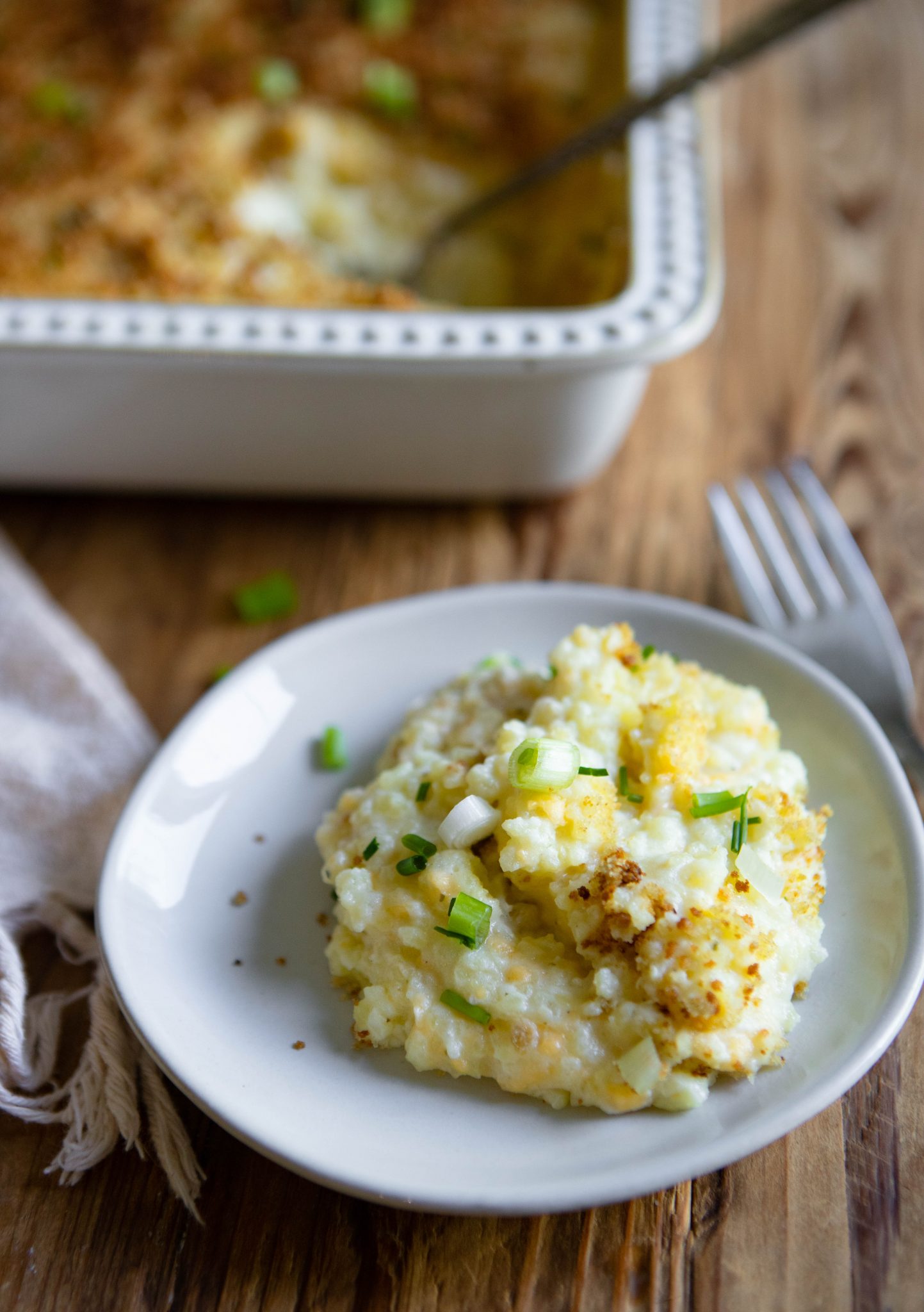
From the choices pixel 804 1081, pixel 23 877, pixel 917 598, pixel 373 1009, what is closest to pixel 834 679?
pixel 917 598

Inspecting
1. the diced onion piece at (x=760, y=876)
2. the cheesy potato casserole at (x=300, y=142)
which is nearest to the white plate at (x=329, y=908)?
the diced onion piece at (x=760, y=876)

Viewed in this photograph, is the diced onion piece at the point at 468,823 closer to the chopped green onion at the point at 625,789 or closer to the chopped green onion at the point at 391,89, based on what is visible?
the chopped green onion at the point at 625,789

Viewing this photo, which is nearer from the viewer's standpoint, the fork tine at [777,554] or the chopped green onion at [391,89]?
the fork tine at [777,554]

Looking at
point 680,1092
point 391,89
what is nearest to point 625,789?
point 680,1092

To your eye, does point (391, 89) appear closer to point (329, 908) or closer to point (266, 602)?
point (266, 602)

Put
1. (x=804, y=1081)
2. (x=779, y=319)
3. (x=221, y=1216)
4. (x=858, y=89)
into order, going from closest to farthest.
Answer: (x=804, y=1081), (x=221, y=1216), (x=779, y=319), (x=858, y=89)

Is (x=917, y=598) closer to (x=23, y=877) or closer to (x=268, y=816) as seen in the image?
(x=268, y=816)
